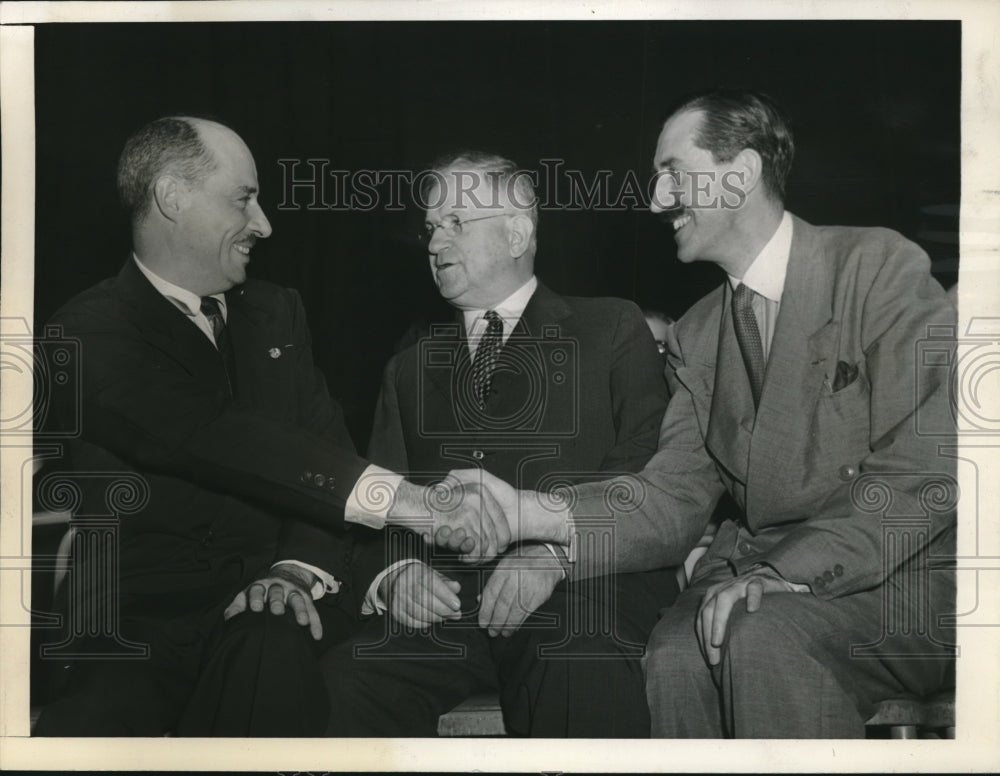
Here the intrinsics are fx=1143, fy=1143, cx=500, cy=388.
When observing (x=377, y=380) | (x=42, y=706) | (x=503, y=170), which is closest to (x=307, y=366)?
(x=377, y=380)

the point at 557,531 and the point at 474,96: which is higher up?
the point at 474,96

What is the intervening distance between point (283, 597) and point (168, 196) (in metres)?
1.22

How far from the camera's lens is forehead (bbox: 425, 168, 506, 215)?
3355 millimetres

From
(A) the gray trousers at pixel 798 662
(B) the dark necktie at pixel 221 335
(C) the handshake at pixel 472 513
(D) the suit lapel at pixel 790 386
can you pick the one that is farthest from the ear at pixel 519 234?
(A) the gray trousers at pixel 798 662

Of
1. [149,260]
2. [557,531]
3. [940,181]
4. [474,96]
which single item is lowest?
[557,531]

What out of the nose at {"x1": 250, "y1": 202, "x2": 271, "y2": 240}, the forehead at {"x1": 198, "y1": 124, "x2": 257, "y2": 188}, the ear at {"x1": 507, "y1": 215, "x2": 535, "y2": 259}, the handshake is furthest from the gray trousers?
the forehead at {"x1": 198, "y1": 124, "x2": 257, "y2": 188}

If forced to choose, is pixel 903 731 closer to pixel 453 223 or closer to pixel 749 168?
pixel 749 168

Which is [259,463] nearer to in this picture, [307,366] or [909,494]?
[307,366]

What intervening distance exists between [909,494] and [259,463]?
6.15 feet

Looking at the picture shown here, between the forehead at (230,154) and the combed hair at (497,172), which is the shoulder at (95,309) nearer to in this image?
the forehead at (230,154)

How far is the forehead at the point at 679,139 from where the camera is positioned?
3340 millimetres

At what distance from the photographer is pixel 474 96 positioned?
11.1 ft

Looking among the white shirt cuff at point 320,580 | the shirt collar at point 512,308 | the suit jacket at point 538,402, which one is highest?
the shirt collar at point 512,308

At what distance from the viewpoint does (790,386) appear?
10.6ft
